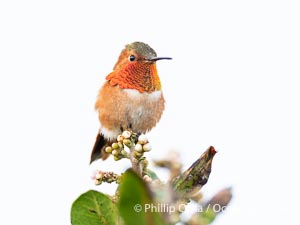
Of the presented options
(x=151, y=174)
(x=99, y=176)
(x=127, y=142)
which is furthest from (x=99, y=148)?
(x=151, y=174)

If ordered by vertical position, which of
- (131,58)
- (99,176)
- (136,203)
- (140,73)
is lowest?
(99,176)

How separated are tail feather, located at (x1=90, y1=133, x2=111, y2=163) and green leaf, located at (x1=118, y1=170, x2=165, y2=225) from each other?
366 centimetres

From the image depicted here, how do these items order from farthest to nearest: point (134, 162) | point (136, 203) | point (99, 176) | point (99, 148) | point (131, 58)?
point (131, 58) < point (99, 148) < point (99, 176) < point (134, 162) < point (136, 203)

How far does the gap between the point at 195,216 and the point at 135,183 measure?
0.16m

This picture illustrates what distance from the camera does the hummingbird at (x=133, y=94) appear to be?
16.2 ft

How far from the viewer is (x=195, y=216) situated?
1.04 meters

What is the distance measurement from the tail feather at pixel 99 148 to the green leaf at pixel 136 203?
12.0 feet

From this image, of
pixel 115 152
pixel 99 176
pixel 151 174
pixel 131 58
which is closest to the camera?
pixel 151 174

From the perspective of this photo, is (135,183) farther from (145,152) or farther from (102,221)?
(145,152)

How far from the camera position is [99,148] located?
515 cm

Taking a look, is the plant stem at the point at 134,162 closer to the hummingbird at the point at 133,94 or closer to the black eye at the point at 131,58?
the hummingbird at the point at 133,94

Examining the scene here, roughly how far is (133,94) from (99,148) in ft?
1.97

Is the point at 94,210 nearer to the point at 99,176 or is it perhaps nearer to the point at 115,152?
the point at 99,176

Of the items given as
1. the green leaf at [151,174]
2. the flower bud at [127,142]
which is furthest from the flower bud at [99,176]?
the green leaf at [151,174]
